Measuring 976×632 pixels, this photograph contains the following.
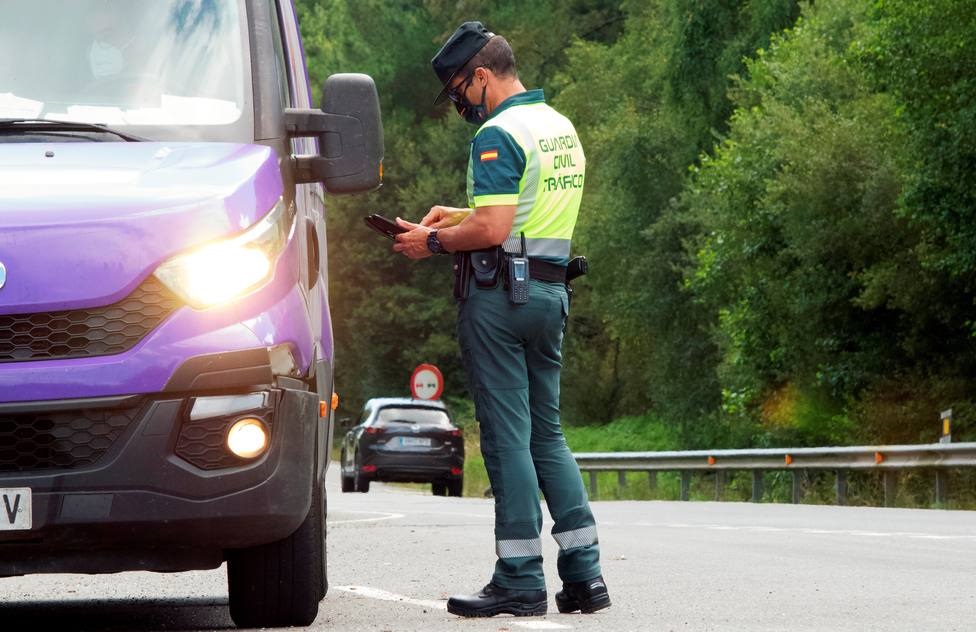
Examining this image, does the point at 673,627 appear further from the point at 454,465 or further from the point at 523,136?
the point at 454,465

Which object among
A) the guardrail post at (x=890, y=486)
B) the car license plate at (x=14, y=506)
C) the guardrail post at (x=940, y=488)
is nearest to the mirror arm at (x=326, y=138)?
the car license plate at (x=14, y=506)

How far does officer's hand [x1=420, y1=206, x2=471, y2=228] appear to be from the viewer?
7.46 meters

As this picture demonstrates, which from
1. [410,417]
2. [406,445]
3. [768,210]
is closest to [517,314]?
[406,445]

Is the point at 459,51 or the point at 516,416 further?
the point at 459,51

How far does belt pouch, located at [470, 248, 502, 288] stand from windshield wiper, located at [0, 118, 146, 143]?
4.54 feet

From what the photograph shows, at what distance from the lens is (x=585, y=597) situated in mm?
7238

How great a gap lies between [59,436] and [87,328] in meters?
0.34

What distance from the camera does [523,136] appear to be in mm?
7184

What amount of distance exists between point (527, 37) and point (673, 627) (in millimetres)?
→ 57547

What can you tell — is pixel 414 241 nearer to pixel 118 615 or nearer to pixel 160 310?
pixel 160 310

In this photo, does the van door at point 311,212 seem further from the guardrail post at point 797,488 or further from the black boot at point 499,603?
the guardrail post at point 797,488

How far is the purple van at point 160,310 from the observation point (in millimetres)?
5781

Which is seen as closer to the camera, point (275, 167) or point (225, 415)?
point (225, 415)

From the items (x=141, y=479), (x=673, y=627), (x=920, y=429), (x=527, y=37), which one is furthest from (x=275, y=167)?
(x=527, y=37)
